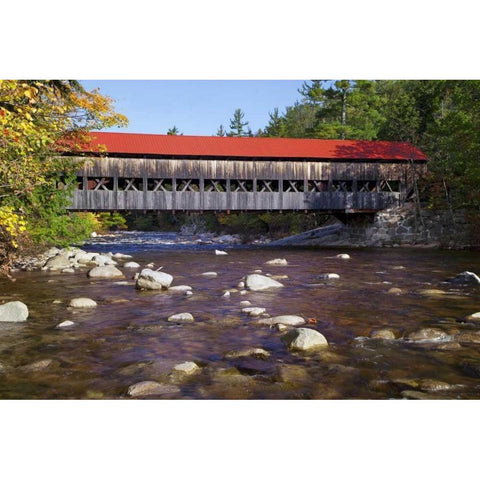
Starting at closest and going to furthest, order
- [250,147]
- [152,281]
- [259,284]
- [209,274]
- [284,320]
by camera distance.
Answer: [284,320], [152,281], [259,284], [209,274], [250,147]

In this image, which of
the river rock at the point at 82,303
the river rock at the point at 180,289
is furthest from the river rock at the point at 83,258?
the river rock at the point at 82,303

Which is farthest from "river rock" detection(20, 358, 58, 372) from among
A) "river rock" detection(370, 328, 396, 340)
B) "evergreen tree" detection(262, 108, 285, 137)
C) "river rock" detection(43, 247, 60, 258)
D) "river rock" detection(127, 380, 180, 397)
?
"evergreen tree" detection(262, 108, 285, 137)

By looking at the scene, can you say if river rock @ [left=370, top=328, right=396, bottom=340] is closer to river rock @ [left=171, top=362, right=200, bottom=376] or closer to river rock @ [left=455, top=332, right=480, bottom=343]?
river rock @ [left=455, top=332, right=480, bottom=343]

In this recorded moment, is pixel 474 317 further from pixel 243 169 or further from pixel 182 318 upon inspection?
pixel 243 169

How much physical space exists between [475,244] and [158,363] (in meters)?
20.8

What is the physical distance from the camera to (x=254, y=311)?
6.77 metres

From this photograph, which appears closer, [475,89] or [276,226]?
[475,89]

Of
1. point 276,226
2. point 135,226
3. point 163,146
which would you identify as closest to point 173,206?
point 163,146

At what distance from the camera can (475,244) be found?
2102 cm

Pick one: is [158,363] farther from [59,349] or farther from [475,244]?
[475,244]

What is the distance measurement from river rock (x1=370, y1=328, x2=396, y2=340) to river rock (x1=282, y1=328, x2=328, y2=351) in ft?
2.52

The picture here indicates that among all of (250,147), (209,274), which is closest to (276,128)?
(250,147)

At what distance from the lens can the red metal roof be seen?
2167 centimetres

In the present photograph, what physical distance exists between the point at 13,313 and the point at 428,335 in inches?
232
